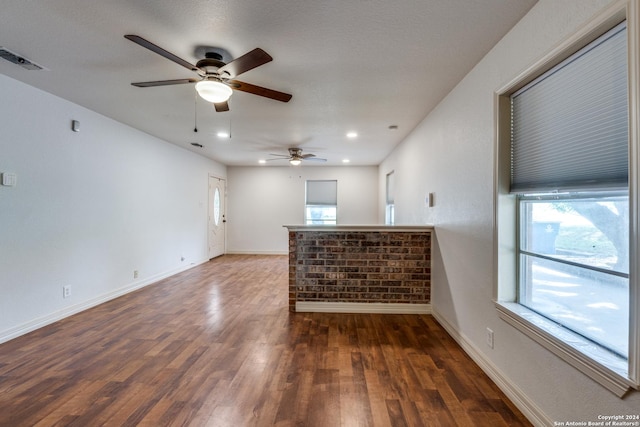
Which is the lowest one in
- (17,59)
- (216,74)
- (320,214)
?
(320,214)

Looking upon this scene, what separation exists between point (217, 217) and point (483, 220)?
20.7 feet

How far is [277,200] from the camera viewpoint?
301 inches

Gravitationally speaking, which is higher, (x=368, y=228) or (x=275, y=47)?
(x=275, y=47)

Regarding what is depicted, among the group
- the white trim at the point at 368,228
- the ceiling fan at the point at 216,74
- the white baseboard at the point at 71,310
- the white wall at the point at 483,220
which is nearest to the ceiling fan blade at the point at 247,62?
the ceiling fan at the point at 216,74

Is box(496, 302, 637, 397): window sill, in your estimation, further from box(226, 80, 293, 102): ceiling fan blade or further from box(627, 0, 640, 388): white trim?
box(226, 80, 293, 102): ceiling fan blade

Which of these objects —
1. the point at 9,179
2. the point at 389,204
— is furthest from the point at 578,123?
the point at 389,204

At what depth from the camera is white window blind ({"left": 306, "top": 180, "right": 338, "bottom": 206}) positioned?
769 cm

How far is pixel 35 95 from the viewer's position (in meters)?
2.83

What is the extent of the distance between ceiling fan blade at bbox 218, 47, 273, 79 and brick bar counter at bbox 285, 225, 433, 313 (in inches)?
73.3

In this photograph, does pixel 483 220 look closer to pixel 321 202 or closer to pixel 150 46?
pixel 150 46

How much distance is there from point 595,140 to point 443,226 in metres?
1.75

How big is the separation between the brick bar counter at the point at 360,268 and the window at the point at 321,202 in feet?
14.1

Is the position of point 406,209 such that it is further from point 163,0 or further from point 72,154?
point 72,154

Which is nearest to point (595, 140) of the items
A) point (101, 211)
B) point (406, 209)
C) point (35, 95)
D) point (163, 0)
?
point (163, 0)
